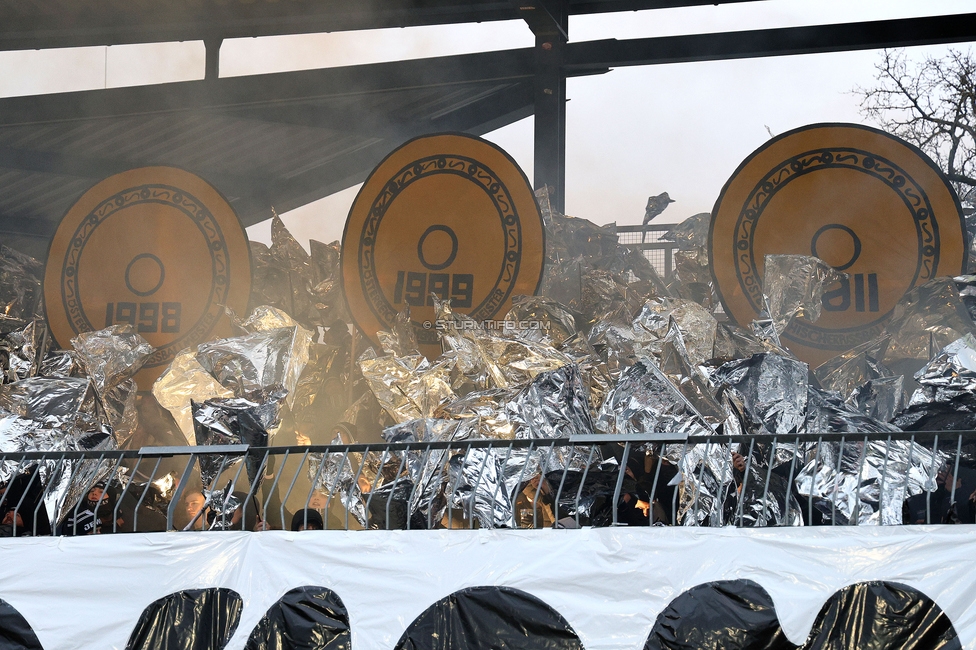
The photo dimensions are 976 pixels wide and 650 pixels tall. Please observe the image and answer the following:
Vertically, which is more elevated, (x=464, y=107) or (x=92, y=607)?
(x=464, y=107)

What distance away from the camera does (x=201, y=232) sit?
5492mm

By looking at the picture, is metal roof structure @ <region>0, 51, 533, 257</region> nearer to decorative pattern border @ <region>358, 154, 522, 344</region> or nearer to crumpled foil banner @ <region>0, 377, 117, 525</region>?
decorative pattern border @ <region>358, 154, 522, 344</region>

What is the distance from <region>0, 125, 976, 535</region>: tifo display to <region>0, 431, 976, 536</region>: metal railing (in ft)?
0.05

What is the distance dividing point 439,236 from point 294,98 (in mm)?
2747

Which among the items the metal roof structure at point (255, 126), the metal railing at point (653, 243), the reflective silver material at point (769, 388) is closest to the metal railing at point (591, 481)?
the reflective silver material at point (769, 388)

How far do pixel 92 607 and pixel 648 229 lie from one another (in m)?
4.27

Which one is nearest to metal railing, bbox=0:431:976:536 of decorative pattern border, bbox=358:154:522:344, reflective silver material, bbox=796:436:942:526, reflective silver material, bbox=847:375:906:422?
reflective silver material, bbox=796:436:942:526

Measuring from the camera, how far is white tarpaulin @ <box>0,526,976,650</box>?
274 centimetres

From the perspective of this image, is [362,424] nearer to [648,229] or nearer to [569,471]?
[569,471]

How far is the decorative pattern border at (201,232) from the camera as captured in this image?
5.35 meters

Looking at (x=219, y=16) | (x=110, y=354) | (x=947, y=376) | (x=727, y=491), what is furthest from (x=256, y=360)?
(x=219, y=16)

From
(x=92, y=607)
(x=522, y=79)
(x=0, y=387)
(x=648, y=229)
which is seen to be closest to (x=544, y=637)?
(x=92, y=607)

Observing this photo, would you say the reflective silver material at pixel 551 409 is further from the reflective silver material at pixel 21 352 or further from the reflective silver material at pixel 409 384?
the reflective silver material at pixel 21 352

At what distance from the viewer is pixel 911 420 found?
4023 mm
